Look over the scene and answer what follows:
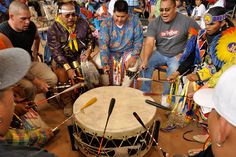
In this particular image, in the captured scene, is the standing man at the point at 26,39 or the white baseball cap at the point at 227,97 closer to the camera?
the white baseball cap at the point at 227,97

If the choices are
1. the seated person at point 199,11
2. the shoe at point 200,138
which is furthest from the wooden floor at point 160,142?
the seated person at point 199,11

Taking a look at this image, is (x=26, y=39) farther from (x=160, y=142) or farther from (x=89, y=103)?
(x=160, y=142)

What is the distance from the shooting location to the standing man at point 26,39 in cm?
289

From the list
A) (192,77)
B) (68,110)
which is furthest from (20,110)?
(192,77)

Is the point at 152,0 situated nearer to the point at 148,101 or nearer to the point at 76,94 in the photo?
the point at 76,94

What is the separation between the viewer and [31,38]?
3262 mm

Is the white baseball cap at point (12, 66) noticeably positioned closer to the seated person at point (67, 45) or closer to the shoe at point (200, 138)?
the seated person at point (67, 45)

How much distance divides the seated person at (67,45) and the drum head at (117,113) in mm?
840

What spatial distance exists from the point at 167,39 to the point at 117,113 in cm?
156

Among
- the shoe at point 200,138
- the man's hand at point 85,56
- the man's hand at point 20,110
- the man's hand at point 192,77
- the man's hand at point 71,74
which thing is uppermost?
the man's hand at point 85,56

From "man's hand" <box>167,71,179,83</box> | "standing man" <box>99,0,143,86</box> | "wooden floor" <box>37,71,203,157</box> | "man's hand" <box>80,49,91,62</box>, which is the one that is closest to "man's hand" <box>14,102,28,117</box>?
"wooden floor" <box>37,71,203,157</box>

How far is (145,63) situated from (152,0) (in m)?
3.90

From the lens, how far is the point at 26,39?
316cm

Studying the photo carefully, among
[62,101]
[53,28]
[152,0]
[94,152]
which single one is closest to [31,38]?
[53,28]
